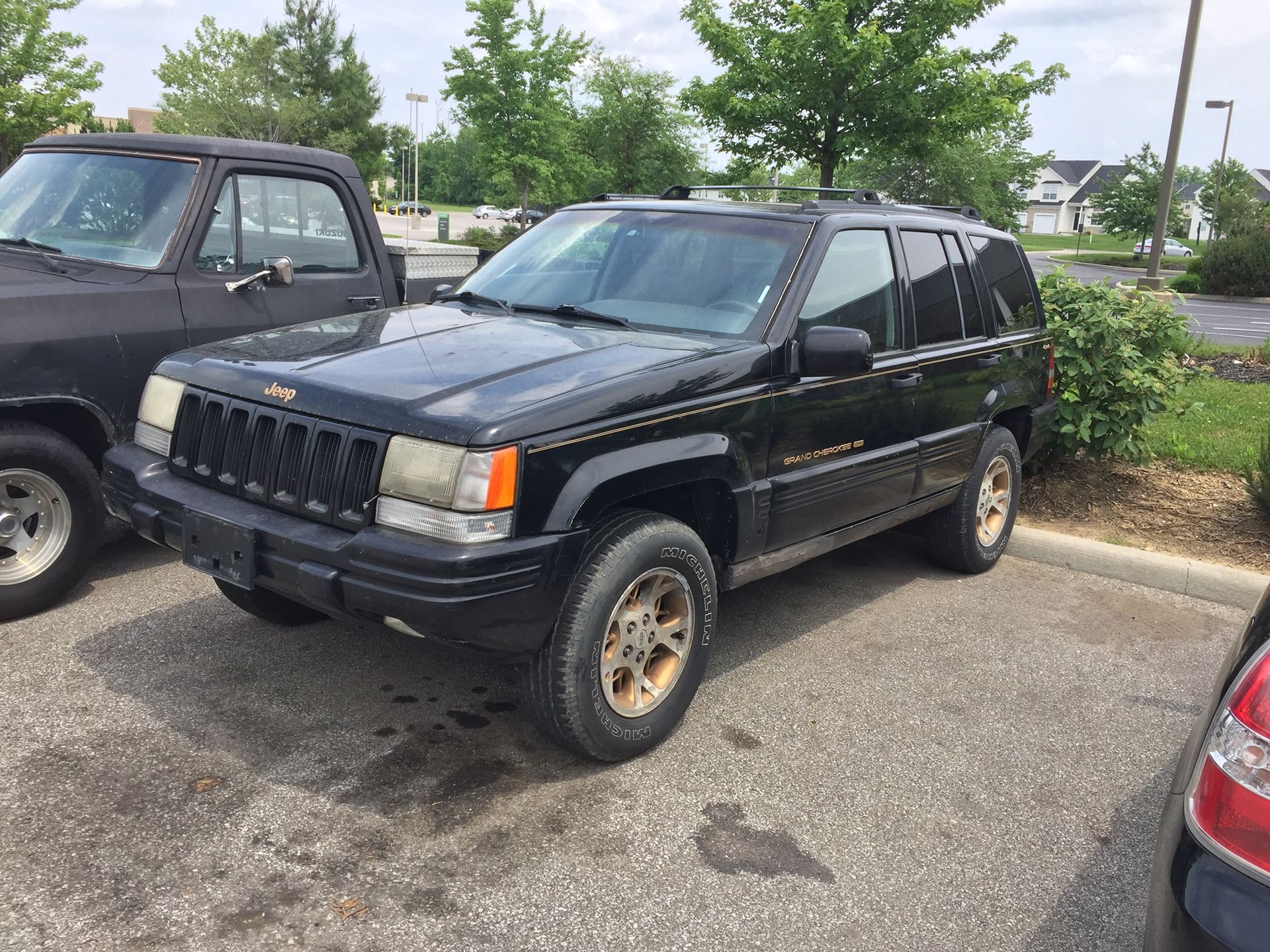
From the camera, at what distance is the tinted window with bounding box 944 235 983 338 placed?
5332mm

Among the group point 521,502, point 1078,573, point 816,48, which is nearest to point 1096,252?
point 816,48

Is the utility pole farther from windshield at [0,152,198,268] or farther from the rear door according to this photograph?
windshield at [0,152,198,268]

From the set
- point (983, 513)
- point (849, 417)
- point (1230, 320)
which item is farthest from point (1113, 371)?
point (1230, 320)

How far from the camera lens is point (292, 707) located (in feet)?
12.8

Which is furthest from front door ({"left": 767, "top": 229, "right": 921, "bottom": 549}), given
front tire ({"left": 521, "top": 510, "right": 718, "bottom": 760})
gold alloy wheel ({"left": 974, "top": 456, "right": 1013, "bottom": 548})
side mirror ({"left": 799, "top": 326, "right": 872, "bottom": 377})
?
gold alloy wheel ({"left": 974, "top": 456, "right": 1013, "bottom": 548})

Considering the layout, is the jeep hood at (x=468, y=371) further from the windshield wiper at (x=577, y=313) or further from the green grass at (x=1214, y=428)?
the green grass at (x=1214, y=428)

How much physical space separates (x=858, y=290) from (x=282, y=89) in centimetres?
3965

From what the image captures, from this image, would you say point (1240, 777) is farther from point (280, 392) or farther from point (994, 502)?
point (994, 502)

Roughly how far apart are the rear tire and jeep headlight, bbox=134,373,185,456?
2.14 ft

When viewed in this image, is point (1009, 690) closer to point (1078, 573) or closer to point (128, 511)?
point (1078, 573)

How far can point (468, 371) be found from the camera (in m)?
3.50

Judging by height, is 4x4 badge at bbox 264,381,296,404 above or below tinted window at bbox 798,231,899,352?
below

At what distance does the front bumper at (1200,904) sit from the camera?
1738 millimetres

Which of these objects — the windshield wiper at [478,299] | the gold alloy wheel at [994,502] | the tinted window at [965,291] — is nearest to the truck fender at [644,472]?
the windshield wiper at [478,299]
